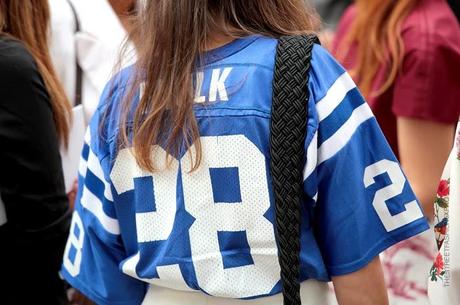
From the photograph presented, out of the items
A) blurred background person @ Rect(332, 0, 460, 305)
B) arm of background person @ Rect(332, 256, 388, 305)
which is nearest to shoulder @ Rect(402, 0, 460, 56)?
blurred background person @ Rect(332, 0, 460, 305)

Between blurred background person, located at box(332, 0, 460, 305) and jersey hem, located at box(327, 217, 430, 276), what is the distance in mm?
940

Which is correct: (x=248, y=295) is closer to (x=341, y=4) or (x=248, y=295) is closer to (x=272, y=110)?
(x=272, y=110)

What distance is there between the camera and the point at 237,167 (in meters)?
1.73

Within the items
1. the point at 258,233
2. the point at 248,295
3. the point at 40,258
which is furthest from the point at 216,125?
the point at 40,258

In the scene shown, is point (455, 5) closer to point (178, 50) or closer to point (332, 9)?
point (178, 50)

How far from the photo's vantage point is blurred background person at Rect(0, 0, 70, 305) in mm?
2131

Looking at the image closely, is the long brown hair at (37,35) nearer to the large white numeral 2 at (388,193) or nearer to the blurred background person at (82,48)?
the blurred background person at (82,48)

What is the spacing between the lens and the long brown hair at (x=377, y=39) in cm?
280

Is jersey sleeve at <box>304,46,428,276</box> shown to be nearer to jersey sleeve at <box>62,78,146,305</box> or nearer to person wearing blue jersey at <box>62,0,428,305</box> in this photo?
person wearing blue jersey at <box>62,0,428,305</box>

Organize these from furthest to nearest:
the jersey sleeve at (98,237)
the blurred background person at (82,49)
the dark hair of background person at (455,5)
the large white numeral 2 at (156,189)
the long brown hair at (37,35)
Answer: the dark hair of background person at (455,5), the blurred background person at (82,49), the long brown hair at (37,35), the jersey sleeve at (98,237), the large white numeral 2 at (156,189)

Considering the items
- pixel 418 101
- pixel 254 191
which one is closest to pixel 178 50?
pixel 254 191

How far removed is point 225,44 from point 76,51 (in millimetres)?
1065

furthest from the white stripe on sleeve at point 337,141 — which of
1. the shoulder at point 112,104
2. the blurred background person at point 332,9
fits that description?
the blurred background person at point 332,9

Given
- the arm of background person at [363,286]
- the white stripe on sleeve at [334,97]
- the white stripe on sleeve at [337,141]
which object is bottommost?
the arm of background person at [363,286]
